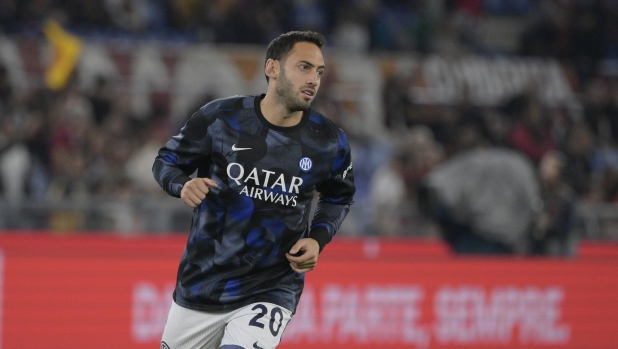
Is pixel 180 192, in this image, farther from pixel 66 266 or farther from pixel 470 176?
pixel 470 176

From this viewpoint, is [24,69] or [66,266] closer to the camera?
[66,266]

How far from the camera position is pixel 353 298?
8906 millimetres

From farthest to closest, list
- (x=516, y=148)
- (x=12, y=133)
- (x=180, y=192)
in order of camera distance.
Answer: (x=516, y=148), (x=12, y=133), (x=180, y=192)

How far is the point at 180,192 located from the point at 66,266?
3.87 metres

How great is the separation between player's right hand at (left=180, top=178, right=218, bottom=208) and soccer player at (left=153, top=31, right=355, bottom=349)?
0.25 meters

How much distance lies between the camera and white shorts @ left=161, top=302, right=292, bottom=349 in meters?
4.92

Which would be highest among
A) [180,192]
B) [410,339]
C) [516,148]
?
[516,148]

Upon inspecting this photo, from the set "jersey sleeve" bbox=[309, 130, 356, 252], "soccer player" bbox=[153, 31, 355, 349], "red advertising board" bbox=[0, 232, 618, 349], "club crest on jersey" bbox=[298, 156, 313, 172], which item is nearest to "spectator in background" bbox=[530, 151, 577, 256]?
"red advertising board" bbox=[0, 232, 618, 349]

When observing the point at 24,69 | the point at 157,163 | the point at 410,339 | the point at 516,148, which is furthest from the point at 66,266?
the point at 516,148

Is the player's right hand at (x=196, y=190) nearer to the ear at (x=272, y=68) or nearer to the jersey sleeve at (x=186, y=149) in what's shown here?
the jersey sleeve at (x=186, y=149)

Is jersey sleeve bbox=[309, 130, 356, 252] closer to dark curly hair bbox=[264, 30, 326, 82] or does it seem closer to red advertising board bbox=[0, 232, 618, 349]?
dark curly hair bbox=[264, 30, 326, 82]

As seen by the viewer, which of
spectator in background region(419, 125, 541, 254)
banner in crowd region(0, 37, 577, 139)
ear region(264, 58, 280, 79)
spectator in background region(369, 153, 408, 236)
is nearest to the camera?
ear region(264, 58, 280, 79)

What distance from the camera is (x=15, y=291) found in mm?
8172

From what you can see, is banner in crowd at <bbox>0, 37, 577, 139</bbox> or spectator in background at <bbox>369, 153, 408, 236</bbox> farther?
banner in crowd at <bbox>0, 37, 577, 139</bbox>
